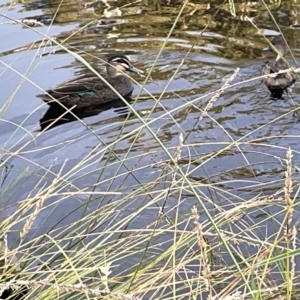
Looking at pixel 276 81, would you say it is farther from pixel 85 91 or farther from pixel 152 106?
pixel 85 91

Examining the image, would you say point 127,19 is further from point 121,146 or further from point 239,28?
point 121,146

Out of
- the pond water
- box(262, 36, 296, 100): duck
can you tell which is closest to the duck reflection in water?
the pond water

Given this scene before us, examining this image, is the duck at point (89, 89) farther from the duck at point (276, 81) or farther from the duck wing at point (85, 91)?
the duck at point (276, 81)

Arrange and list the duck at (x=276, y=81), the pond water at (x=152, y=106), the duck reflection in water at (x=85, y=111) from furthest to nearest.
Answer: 1. the duck at (x=276, y=81)
2. the duck reflection in water at (x=85, y=111)
3. the pond water at (x=152, y=106)

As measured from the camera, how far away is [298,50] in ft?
21.1

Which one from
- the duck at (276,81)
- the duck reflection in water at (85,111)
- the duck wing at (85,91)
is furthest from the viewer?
the duck wing at (85,91)

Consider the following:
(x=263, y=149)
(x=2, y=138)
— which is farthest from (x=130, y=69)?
(x=263, y=149)

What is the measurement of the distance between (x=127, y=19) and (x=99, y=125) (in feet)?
8.75

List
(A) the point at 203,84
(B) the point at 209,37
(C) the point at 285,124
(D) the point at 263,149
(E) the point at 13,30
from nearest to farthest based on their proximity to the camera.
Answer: (D) the point at 263,149 → (C) the point at 285,124 → (A) the point at 203,84 → (B) the point at 209,37 → (E) the point at 13,30

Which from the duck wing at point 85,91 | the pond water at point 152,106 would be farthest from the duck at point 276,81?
the duck wing at point 85,91

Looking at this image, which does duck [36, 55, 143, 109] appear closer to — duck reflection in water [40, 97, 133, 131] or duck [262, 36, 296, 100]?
duck reflection in water [40, 97, 133, 131]

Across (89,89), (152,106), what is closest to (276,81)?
(152,106)

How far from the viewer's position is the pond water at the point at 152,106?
3.78 meters

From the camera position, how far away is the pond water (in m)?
3.78
